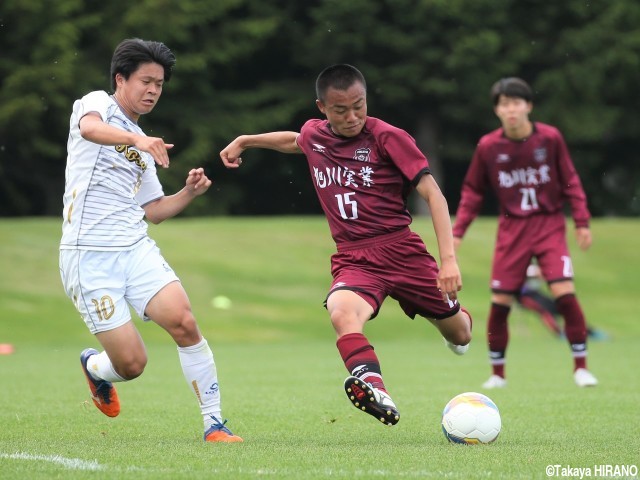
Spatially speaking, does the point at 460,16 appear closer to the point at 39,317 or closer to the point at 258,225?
the point at 258,225

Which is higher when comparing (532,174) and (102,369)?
(532,174)

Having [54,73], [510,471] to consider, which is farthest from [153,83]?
[54,73]

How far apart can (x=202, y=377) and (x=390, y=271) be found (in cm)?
124

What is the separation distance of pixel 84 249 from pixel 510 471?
8.94ft

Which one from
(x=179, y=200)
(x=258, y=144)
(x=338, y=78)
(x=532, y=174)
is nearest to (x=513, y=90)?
(x=532, y=174)

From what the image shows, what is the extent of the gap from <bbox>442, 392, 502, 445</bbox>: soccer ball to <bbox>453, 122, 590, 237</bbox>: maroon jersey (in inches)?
161

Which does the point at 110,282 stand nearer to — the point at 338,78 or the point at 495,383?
the point at 338,78

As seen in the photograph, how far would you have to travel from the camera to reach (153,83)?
701 cm

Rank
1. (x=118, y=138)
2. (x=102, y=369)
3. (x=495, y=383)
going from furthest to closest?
(x=495, y=383)
(x=102, y=369)
(x=118, y=138)

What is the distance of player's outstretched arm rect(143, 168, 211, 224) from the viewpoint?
7266 mm

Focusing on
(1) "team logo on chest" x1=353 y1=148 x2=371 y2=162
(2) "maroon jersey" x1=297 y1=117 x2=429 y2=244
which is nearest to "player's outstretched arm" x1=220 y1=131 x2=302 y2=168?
(2) "maroon jersey" x1=297 y1=117 x2=429 y2=244

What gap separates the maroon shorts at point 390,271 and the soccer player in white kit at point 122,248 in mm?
906

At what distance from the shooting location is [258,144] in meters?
7.66

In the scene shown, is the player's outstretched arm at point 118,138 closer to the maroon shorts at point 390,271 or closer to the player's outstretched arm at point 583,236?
the maroon shorts at point 390,271
